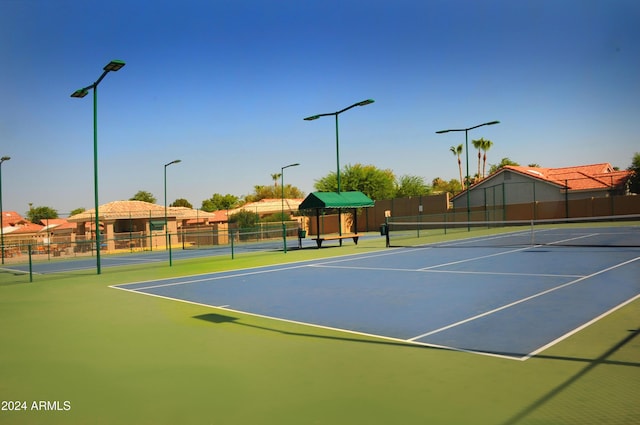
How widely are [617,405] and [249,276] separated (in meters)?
12.1

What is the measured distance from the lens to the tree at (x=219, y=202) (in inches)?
4498

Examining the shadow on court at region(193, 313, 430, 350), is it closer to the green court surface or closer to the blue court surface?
the green court surface

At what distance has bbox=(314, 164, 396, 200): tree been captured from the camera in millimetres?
60938

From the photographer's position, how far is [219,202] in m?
115

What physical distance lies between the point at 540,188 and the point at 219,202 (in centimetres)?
8026

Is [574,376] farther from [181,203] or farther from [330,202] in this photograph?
[181,203]

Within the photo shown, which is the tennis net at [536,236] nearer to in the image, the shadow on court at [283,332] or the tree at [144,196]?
the shadow on court at [283,332]

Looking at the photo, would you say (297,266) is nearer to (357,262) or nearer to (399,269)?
(357,262)

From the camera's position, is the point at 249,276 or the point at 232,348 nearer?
the point at 232,348

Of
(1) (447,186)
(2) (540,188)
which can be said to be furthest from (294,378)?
(1) (447,186)

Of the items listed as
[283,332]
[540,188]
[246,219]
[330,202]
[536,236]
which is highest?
[540,188]

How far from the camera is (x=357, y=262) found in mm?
18234

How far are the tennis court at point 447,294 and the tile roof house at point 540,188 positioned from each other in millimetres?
29844

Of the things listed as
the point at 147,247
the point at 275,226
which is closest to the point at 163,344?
the point at 147,247
